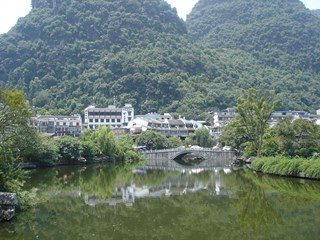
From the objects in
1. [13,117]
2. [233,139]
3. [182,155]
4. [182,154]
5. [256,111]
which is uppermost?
[13,117]

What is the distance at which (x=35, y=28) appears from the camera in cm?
14325

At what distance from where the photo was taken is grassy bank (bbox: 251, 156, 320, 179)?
37.2m

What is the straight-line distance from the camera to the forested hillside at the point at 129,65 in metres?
120

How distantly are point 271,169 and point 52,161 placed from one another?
1053 inches

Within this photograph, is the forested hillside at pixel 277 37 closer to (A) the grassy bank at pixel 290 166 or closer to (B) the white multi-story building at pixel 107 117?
(B) the white multi-story building at pixel 107 117

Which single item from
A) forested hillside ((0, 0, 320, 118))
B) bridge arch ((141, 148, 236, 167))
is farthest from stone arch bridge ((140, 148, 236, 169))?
forested hillside ((0, 0, 320, 118))

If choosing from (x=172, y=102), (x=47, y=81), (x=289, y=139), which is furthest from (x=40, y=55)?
(x=289, y=139)

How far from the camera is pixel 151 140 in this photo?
268ft

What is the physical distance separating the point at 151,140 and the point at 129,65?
159 ft

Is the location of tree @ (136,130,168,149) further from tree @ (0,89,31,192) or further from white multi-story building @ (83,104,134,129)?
tree @ (0,89,31,192)

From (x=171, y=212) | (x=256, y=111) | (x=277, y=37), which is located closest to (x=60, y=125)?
(x=256, y=111)

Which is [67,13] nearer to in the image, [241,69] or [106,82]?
[106,82]

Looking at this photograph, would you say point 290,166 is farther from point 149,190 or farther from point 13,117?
point 13,117

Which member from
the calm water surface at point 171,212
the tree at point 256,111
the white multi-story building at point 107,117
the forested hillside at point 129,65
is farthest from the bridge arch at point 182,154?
the forested hillside at point 129,65
